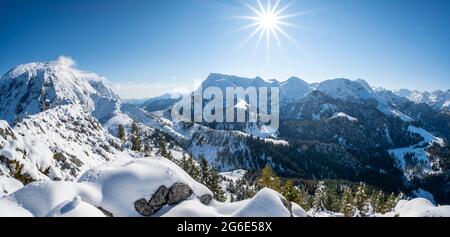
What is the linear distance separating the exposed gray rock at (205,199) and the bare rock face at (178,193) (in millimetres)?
1295

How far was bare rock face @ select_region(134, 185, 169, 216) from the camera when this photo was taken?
2356cm

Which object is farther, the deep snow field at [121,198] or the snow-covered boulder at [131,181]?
the snow-covered boulder at [131,181]

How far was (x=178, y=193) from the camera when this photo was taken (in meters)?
26.3

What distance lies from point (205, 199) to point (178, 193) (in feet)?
10.2

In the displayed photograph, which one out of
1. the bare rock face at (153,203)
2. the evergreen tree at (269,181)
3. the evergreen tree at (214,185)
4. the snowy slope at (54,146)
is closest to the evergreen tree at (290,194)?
the evergreen tree at (269,181)

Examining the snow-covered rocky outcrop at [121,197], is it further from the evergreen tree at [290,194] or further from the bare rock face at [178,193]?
the evergreen tree at [290,194]

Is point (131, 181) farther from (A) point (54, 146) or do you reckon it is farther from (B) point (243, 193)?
(B) point (243, 193)

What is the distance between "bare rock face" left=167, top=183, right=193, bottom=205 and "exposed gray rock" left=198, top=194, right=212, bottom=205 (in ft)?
4.25

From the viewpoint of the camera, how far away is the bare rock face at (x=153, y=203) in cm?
2356

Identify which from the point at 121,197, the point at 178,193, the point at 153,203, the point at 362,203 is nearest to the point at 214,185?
the point at 178,193

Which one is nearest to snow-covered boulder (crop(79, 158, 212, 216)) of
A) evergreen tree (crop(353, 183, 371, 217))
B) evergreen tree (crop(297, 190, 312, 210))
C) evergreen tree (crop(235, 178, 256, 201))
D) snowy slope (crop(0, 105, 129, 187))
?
snowy slope (crop(0, 105, 129, 187))

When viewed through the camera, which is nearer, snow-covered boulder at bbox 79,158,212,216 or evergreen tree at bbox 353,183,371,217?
snow-covered boulder at bbox 79,158,212,216

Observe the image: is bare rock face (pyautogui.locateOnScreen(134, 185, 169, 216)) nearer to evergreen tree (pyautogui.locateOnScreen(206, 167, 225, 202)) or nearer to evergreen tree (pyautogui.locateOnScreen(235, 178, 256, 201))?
evergreen tree (pyautogui.locateOnScreen(206, 167, 225, 202))
